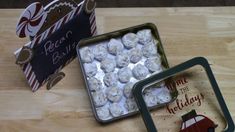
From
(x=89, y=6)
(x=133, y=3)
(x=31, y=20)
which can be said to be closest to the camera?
(x=31, y=20)

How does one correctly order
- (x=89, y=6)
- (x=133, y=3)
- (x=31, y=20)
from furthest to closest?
(x=133, y=3)
(x=89, y=6)
(x=31, y=20)

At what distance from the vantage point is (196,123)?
2.43 feet

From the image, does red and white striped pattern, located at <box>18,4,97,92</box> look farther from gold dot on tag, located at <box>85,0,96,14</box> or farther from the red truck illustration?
the red truck illustration

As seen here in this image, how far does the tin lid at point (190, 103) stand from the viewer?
A: 0.73 m

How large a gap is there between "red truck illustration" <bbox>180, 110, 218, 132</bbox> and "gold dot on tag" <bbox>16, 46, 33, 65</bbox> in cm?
31

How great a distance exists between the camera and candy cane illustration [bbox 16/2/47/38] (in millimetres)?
639

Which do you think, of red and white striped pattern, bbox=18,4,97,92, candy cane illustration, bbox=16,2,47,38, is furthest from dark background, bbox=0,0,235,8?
candy cane illustration, bbox=16,2,47,38

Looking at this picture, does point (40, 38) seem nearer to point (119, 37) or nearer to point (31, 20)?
point (31, 20)

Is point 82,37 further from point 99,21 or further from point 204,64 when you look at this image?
point 204,64

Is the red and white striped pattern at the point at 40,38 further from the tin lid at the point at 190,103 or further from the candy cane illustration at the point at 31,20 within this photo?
the tin lid at the point at 190,103

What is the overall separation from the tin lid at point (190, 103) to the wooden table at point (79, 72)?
3 cm

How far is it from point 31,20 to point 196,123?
1.17ft

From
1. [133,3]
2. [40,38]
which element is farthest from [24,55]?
[133,3]

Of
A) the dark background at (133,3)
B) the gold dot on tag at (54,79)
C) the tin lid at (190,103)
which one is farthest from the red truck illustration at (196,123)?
the dark background at (133,3)
